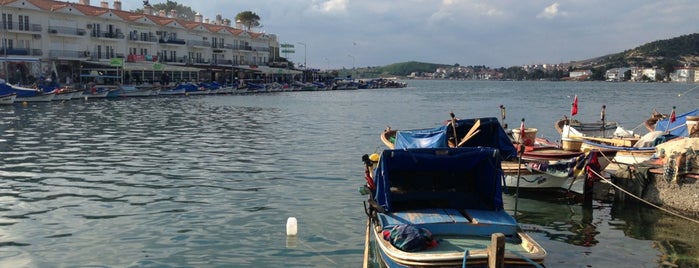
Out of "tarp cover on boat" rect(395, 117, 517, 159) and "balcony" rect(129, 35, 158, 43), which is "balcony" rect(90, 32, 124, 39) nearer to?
"balcony" rect(129, 35, 158, 43)

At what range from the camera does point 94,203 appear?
16.2m

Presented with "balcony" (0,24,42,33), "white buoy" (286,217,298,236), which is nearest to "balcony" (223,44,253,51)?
"balcony" (0,24,42,33)

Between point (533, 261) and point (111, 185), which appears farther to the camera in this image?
point (111, 185)

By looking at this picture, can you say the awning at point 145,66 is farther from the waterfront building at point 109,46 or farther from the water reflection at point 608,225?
the water reflection at point 608,225

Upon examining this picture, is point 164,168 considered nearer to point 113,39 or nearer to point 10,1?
point 10,1

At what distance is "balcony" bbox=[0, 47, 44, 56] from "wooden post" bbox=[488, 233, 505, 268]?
67412mm

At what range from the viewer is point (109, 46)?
80000 millimetres

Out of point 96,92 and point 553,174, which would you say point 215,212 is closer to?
point 553,174

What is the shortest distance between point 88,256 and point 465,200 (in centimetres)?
753

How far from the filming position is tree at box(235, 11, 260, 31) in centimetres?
12962

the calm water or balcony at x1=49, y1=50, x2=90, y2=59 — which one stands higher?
balcony at x1=49, y1=50, x2=90, y2=59

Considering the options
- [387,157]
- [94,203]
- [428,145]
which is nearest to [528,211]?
[428,145]

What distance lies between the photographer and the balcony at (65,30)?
7138 centimetres

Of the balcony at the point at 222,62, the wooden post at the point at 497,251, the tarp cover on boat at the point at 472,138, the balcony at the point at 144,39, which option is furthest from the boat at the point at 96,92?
the wooden post at the point at 497,251
